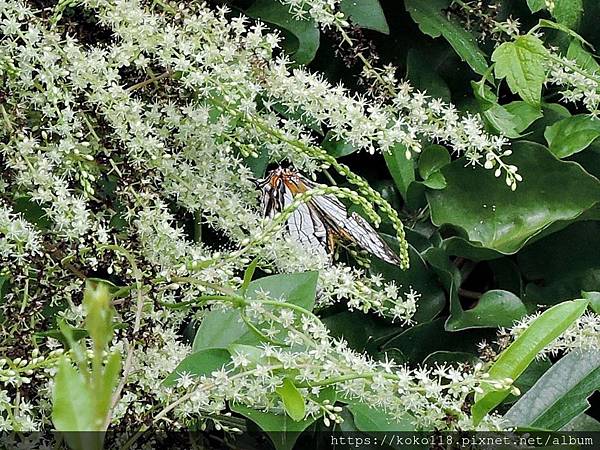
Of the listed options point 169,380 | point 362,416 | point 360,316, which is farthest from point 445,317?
point 169,380

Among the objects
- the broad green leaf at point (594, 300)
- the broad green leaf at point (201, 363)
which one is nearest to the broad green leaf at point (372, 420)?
the broad green leaf at point (201, 363)

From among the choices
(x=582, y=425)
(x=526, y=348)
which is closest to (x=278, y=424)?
(x=526, y=348)

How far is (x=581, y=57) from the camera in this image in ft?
2.83

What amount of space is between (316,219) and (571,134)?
0.98 ft

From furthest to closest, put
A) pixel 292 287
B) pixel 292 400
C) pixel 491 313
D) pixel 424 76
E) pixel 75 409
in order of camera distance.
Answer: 1. pixel 424 76
2. pixel 491 313
3. pixel 292 287
4. pixel 292 400
5. pixel 75 409

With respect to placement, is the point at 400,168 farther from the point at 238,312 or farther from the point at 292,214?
the point at 238,312

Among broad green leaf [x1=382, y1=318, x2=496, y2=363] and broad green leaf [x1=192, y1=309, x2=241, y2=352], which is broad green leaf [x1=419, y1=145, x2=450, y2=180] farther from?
broad green leaf [x1=192, y1=309, x2=241, y2=352]

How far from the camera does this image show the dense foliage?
59cm

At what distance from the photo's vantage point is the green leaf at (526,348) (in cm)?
55

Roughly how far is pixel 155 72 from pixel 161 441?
0.34 meters

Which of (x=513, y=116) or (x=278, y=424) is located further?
(x=513, y=116)

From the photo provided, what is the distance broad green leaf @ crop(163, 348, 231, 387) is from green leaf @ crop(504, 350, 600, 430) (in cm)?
25

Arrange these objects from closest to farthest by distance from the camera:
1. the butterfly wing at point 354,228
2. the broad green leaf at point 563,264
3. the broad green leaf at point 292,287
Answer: the broad green leaf at point 292,287 < the butterfly wing at point 354,228 < the broad green leaf at point 563,264

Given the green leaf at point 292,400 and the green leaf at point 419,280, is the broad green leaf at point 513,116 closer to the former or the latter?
the green leaf at point 419,280
